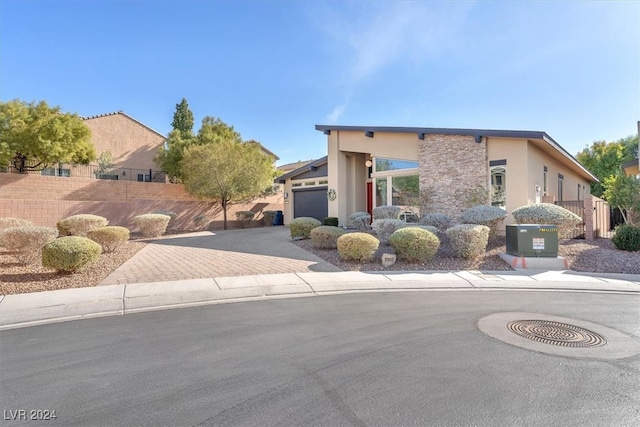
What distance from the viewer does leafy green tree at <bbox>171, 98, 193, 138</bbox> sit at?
31197 mm

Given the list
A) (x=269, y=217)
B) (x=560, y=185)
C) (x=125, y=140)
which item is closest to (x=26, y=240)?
(x=269, y=217)

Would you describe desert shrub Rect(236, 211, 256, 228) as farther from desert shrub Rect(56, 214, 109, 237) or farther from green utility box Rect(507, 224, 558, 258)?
green utility box Rect(507, 224, 558, 258)

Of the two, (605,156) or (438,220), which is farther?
(605,156)

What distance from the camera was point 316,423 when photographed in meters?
2.64

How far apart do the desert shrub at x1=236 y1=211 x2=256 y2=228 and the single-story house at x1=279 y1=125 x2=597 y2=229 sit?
15.4 ft

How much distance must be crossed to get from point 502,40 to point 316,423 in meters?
12.5

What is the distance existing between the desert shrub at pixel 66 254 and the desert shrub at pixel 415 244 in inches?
309

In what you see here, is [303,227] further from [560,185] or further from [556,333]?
[560,185]

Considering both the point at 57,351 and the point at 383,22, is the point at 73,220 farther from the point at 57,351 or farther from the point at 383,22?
the point at 383,22

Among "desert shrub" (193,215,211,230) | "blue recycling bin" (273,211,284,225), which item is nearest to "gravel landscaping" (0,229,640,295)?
"desert shrub" (193,215,211,230)

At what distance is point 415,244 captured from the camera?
9531 millimetres

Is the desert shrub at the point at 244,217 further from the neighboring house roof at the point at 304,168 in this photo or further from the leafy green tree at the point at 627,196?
the leafy green tree at the point at 627,196

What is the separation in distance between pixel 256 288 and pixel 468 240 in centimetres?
642

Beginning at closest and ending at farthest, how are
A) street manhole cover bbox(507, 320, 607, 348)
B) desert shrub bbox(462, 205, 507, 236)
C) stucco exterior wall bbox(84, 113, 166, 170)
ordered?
street manhole cover bbox(507, 320, 607, 348)
desert shrub bbox(462, 205, 507, 236)
stucco exterior wall bbox(84, 113, 166, 170)
